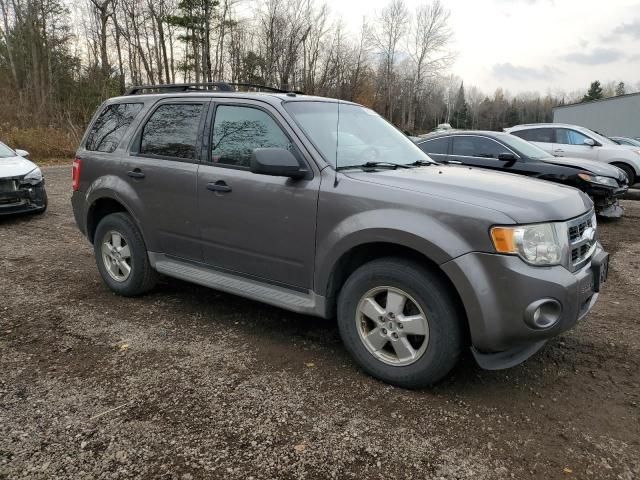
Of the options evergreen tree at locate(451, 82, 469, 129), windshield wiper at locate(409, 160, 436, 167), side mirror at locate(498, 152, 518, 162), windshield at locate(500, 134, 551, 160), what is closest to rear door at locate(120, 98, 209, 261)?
windshield wiper at locate(409, 160, 436, 167)

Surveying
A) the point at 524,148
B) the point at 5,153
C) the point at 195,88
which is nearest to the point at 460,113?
the point at 524,148

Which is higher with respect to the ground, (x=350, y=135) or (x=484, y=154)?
(x=350, y=135)

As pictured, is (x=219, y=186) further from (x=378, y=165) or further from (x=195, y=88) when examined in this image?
(x=195, y=88)

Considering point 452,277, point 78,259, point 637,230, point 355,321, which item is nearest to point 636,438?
point 452,277

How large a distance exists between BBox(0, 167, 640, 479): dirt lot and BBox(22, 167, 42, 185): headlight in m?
4.52

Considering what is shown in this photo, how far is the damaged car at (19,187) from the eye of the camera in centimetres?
789

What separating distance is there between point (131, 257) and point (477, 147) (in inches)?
246

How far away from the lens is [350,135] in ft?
12.4

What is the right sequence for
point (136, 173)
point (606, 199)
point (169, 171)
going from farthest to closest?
point (606, 199) < point (136, 173) < point (169, 171)

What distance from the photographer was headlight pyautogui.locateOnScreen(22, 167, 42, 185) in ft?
26.8

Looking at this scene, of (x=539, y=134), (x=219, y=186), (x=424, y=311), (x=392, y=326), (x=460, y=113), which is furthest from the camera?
(x=460, y=113)

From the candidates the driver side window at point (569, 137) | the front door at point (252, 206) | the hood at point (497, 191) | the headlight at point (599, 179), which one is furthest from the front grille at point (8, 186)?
the driver side window at point (569, 137)

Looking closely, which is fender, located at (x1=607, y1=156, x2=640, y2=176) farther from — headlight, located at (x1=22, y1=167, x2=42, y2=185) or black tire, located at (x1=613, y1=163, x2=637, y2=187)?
headlight, located at (x1=22, y1=167, x2=42, y2=185)

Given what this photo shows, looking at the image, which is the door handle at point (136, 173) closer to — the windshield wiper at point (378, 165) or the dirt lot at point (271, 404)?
the dirt lot at point (271, 404)
